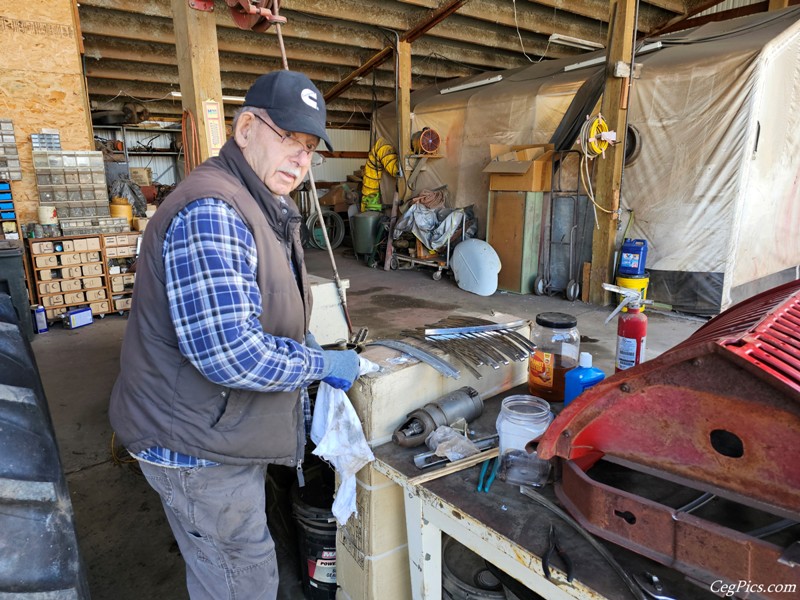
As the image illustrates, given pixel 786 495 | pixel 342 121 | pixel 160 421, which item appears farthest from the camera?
pixel 342 121

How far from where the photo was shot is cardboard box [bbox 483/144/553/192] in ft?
19.2

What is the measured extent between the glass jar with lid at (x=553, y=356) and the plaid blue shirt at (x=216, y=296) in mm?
895

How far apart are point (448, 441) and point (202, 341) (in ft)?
2.19

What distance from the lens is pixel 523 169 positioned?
585 cm

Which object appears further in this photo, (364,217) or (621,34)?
(364,217)

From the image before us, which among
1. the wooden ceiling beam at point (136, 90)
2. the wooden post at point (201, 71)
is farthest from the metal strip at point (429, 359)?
the wooden ceiling beam at point (136, 90)

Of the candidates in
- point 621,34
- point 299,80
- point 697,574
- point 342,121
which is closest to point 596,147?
point 621,34

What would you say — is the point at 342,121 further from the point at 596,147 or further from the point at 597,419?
the point at 597,419

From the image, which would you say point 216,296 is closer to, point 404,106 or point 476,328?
point 476,328

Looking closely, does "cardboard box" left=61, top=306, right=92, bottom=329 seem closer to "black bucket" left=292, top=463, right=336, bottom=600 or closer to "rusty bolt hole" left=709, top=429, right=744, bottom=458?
"black bucket" left=292, top=463, right=336, bottom=600

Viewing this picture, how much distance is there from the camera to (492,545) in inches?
41.6

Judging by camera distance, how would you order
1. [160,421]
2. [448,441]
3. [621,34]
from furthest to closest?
[621,34] → [448,441] → [160,421]

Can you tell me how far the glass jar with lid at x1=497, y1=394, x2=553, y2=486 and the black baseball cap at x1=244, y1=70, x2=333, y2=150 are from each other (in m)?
0.84

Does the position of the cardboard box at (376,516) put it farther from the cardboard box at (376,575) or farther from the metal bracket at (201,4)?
the metal bracket at (201,4)
